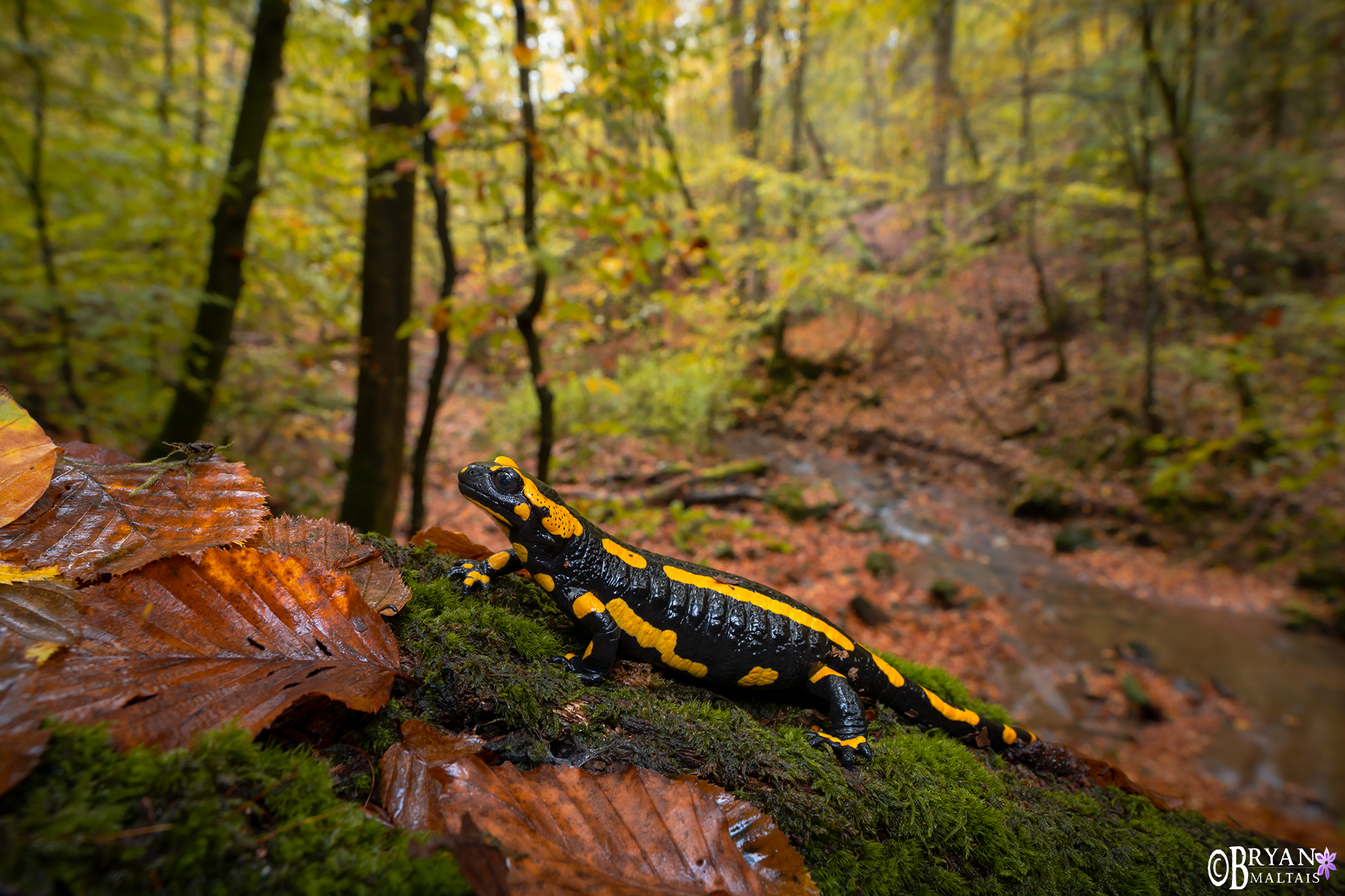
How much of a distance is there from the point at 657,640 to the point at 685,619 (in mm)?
135

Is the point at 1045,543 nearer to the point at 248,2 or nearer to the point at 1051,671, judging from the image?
the point at 1051,671

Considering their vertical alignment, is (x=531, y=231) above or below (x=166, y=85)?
below

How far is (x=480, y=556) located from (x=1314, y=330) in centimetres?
1264

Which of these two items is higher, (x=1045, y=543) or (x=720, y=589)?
(x=720, y=589)

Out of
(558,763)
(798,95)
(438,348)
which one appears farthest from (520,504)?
(798,95)

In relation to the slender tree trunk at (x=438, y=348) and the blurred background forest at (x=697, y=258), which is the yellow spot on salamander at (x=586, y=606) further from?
the slender tree trunk at (x=438, y=348)

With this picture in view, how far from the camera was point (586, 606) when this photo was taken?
200cm

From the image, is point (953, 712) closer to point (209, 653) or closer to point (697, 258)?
point (209, 653)

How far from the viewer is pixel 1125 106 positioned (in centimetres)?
1103

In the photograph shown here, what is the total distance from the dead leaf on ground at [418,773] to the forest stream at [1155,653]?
752 centimetres

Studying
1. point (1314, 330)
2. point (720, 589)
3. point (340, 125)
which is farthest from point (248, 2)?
point (1314, 330)

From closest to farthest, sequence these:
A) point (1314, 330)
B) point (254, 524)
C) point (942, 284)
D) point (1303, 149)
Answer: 1. point (254, 524)
2. point (1314, 330)
3. point (1303, 149)
4. point (942, 284)

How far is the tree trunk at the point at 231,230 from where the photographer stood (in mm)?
5059

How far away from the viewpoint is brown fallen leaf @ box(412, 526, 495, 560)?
7.00ft
